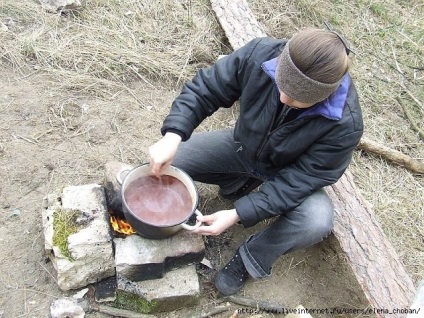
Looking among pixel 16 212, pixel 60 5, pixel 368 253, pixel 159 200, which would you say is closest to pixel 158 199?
pixel 159 200

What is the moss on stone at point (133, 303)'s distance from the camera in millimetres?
2342

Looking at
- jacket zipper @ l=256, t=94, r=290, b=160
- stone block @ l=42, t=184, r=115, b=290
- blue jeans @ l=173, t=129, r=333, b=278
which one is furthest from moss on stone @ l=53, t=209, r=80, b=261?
jacket zipper @ l=256, t=94, r=290, b=160

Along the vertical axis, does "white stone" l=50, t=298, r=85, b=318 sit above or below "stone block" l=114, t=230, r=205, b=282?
below

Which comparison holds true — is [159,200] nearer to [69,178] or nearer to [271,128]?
[271,128]

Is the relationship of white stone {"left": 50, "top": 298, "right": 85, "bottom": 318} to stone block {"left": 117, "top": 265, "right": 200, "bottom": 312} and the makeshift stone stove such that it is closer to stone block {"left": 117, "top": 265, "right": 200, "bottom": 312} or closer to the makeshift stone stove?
the makeshift stone stove

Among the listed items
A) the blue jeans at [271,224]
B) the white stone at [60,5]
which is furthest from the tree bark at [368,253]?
the white stone at [60,5]

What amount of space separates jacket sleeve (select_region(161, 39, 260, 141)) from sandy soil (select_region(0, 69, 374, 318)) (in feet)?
2.32

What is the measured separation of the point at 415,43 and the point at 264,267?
2.92 metres

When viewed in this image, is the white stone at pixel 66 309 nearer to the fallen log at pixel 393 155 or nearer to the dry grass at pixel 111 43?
the dry grass at pixel 111 43

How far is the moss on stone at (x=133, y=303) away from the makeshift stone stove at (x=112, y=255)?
0.02 meters

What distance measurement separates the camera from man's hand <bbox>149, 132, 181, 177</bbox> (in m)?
2.14

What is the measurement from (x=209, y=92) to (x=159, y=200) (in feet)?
1.91

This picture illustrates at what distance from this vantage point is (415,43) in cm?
443

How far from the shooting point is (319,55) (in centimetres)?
182
